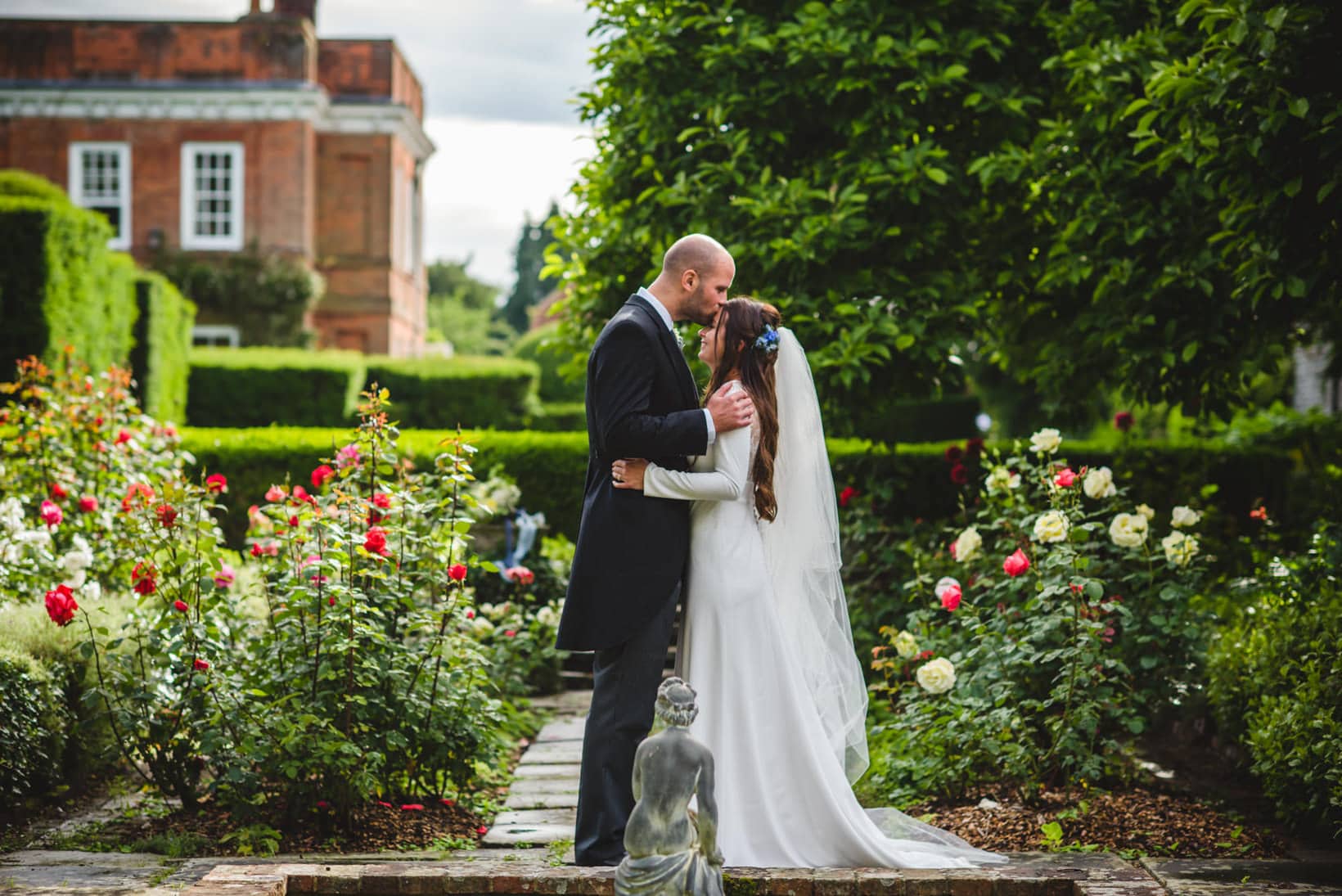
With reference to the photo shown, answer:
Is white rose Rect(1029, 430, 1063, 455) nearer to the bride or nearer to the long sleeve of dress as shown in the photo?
the bride

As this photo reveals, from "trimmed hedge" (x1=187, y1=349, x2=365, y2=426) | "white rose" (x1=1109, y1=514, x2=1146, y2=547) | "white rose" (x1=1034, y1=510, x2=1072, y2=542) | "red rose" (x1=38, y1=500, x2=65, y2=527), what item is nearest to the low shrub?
"white rose" (x1=1109, y1=514, x2=1146, y2=547)

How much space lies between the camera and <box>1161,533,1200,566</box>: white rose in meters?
5.47

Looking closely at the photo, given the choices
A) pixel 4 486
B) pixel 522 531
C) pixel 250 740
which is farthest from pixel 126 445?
pixel 250 740

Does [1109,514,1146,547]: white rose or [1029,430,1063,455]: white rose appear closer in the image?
[1109,514,1146,547]: white rose

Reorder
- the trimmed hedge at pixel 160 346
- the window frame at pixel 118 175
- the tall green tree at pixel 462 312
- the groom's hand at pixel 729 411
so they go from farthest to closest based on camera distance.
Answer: the tall green tree at pixel 462 312 < the window frame at pixel 118 175 < the trimmed hedge at pixel 160 346 < the groom's hand at pixel 729 411

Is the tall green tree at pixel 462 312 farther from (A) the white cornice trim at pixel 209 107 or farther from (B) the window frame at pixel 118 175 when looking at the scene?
(B) the window frame at pixel 118 175

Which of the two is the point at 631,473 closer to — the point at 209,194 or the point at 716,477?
the point at 716,477

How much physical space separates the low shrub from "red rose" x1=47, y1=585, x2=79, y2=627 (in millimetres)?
4606

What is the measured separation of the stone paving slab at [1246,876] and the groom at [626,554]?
172 centimetres

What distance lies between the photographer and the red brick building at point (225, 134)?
2469 centimetres

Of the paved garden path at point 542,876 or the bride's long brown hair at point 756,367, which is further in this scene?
the bride's long brown hair at point 756,367

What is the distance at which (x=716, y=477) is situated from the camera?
400 cm

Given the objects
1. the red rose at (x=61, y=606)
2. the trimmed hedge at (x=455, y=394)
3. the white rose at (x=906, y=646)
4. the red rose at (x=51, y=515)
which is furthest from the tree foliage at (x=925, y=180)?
the trimmed hedge at (x=455, y=394)

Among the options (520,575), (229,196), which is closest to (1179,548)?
(520,575)
